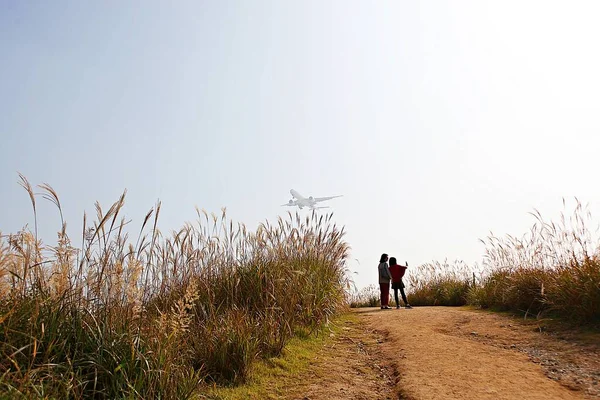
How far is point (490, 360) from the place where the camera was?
5980 mm

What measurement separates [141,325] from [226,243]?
135 inches

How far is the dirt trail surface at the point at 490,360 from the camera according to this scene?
486cm

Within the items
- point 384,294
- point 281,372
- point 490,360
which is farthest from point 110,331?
point 384,294

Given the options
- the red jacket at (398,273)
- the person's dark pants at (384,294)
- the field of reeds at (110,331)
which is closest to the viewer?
the field of reeds at (110,331)

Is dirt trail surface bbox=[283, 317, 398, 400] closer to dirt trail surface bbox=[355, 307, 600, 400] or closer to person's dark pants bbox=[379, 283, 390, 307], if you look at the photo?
dirt trail surface bbox=[355, 307, 600, 400]

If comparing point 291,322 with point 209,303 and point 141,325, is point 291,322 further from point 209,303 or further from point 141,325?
point 141,325

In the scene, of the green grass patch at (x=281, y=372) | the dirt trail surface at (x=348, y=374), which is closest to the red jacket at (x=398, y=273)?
the dirt trail surface at (x=348, y=374)

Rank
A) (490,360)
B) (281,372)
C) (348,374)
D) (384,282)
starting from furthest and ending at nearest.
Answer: (384,282), (490,360), (348,374), (281,372)

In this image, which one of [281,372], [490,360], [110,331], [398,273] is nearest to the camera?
[110,331]

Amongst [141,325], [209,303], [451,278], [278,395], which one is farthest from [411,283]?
[141,325]

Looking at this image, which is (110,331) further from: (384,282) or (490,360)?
(384,282)

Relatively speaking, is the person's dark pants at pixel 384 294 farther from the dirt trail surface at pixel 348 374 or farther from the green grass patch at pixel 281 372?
the green grass patch at pixel 281 372

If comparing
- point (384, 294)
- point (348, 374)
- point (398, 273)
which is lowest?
point (348, 374)

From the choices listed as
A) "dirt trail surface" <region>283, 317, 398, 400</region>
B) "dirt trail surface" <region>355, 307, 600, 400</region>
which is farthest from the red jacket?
"dirt trail surface" <region>283, 317, 398, 400</region>
